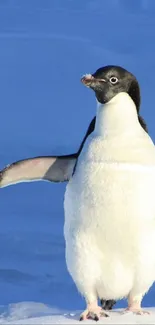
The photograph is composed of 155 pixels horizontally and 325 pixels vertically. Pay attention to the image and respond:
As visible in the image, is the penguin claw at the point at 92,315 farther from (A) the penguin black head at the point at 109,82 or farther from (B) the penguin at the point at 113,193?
(A) the penguin black head at the point at 109,82

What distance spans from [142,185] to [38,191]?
8.79 ft

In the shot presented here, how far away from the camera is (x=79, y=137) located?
662 centimetres

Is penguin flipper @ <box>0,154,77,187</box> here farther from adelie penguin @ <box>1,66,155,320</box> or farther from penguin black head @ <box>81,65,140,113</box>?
penguin black head @ <box>81,65,140,113</box>

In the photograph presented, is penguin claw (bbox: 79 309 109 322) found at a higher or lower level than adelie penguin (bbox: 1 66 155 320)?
lower

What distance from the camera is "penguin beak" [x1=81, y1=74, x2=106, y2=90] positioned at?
2.83m

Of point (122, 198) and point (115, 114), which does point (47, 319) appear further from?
point (115, 114)

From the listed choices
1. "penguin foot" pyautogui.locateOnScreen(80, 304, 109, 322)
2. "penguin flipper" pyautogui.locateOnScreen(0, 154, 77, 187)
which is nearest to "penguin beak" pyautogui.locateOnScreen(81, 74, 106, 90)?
"penguin flipper" pyautogui.locateOnScreen(0, 154, 77, 187)

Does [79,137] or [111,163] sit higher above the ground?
[79,137]

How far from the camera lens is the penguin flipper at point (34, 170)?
122 inches

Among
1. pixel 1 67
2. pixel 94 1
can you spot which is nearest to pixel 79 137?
pixel 1 67

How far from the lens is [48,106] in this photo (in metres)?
7.39

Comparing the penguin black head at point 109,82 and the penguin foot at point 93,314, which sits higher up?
the penguin black head at point 109,82

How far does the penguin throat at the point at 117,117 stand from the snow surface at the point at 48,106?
1.68 ft

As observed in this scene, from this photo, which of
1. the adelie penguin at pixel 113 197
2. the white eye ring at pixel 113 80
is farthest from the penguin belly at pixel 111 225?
the white eye ring at pixel 113 80
